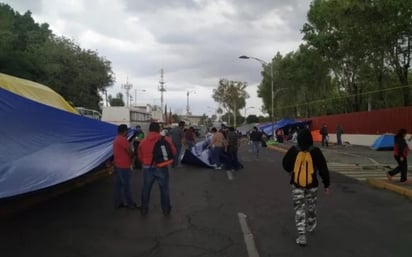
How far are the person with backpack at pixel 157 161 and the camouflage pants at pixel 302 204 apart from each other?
2.82 meters

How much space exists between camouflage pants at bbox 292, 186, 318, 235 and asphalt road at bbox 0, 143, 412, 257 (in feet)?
0.98

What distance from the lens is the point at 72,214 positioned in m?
10.2

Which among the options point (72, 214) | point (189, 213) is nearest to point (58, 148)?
point (72, 214)

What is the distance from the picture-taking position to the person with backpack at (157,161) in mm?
10000

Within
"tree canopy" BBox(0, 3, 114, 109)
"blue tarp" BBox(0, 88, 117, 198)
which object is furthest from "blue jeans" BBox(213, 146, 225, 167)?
"tree canopy" BBox(0, 3, 114, 109)

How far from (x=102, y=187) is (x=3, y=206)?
4.78 meters

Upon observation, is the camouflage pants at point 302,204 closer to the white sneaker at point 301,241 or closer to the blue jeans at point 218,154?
the white sneaker at point 301,241

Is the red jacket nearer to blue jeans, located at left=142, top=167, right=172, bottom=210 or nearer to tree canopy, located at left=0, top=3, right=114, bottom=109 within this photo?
blue jeans, located at left=142, top=167, right=172, bottom=210

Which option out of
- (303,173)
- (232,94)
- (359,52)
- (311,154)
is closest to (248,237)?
(303,173)

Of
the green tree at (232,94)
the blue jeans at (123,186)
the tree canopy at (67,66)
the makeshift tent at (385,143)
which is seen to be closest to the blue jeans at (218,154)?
the blue jeans at (123,186)

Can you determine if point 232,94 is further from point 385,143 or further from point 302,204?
point 302,204

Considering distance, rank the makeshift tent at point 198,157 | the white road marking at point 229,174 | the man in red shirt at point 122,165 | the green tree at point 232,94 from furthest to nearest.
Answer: the green tree at point 232,94 → the makeshift tent at point 198,157 → the white road marking at point 229,174 → the man in red shirt at point 122,165

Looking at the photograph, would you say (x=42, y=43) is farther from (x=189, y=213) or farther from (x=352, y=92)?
(x=189, y=213)

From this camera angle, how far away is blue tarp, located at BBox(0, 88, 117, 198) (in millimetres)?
8609
